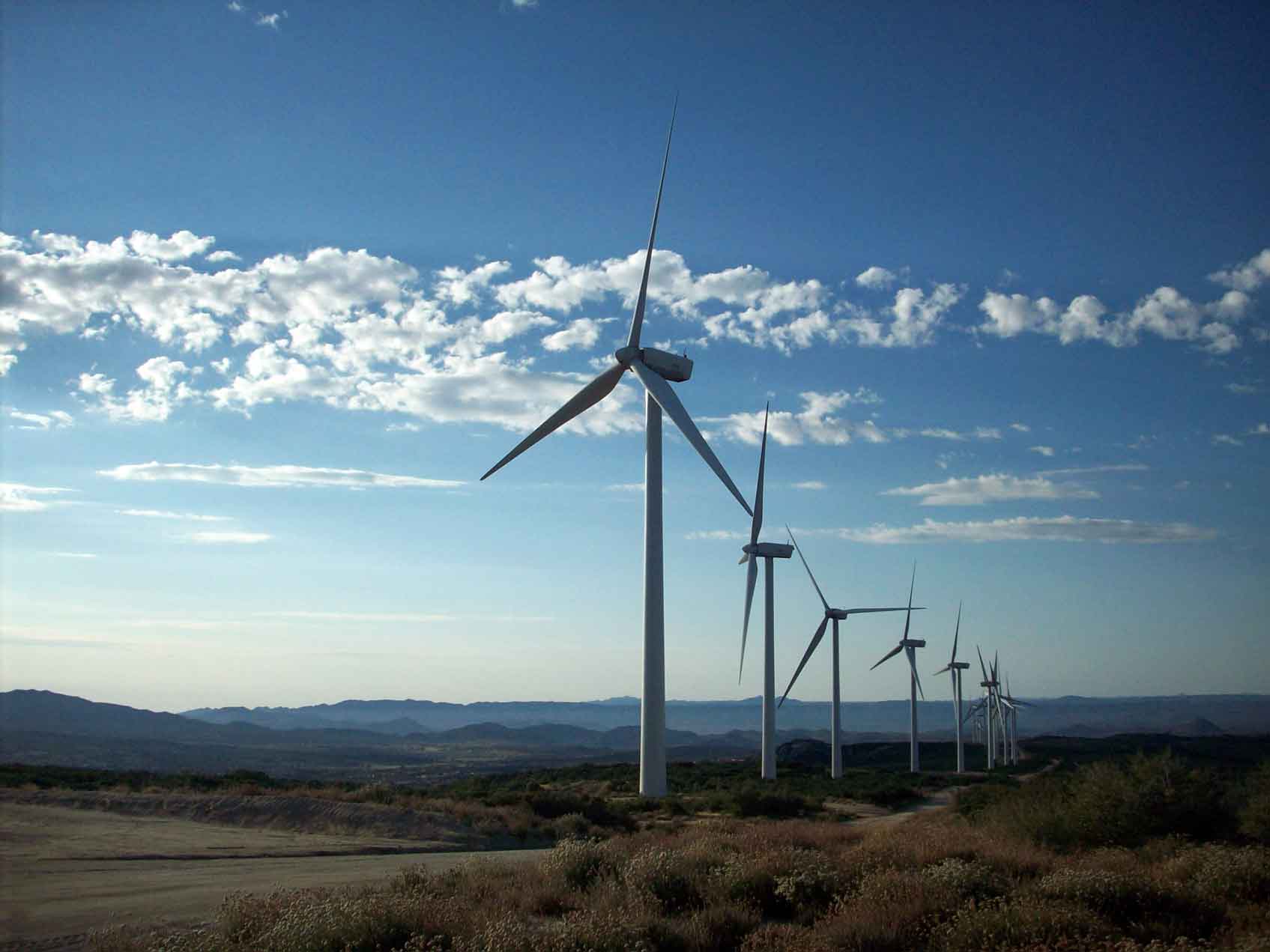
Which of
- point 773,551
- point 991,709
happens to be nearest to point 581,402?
point 773,551

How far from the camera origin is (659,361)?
38656 mm

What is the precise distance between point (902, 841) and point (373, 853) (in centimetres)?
1387

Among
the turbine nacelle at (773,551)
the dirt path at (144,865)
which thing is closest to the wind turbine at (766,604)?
the turbine nacelle at (773,551)

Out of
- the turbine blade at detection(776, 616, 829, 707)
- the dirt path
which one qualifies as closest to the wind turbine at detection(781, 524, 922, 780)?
the turbine blade at detection(776, 616, 829, 707)

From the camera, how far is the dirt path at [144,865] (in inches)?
578

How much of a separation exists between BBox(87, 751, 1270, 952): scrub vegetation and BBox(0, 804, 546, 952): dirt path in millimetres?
1843

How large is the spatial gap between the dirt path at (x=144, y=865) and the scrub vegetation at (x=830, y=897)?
1.84 m

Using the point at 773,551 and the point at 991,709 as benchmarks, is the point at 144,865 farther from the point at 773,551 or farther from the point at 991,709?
the point at 991,709

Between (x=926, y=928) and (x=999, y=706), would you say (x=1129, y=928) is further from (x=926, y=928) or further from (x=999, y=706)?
(x=999, y=706)

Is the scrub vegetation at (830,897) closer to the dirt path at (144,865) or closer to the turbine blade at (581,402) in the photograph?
the dirt path at (144,865)

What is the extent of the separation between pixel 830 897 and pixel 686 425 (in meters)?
22.4

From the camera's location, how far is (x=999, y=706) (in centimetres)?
10381

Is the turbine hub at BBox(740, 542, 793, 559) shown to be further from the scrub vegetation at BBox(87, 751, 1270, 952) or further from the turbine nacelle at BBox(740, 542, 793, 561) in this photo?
the scrub vegetation at BBox(87, 751, 1270, 952)

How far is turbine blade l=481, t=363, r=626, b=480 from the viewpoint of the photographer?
3744 centimetres
